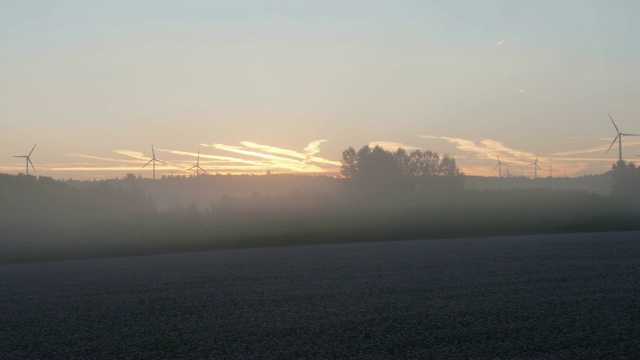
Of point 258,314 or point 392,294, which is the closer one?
point 258,314

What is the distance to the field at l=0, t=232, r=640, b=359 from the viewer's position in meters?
→ 10.8

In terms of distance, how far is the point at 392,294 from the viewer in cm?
1593

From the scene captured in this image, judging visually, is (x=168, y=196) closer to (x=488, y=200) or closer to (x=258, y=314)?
(x=488, y=200)

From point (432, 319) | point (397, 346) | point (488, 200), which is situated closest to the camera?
point (397, 346)

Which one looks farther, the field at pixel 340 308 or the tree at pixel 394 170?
the tree at pixel 394 170

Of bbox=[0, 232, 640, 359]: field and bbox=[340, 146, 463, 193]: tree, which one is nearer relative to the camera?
bbox=[0, 232, 640, 359]: field

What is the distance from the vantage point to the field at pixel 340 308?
10.8 m

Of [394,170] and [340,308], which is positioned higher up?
[394,170]

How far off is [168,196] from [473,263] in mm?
129697

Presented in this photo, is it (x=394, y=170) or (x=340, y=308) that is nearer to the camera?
(x=340, y=308)

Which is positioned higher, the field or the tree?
the tree

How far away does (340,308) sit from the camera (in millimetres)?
14297

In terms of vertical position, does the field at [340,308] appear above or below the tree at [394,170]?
below

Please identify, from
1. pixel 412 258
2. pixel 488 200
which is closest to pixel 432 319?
pixel 412 258
